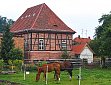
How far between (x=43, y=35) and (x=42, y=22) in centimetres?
237

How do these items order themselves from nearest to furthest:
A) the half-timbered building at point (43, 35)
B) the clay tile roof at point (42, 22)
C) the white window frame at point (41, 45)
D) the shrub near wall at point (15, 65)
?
the shrub near wall at point (15, 65) → the half-timbered building at point (43, 35) → the white window frame at point (41, 45) → the clay tile roof at point (42, 22)

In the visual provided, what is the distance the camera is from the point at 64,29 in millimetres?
61406

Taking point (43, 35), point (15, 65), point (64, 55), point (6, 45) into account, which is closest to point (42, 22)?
point (43, 35)

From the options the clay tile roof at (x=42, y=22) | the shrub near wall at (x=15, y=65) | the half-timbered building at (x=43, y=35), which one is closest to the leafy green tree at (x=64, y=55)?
the half-timbered building at (x=43, y=35)

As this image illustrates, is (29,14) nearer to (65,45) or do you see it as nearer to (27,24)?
(27,24)

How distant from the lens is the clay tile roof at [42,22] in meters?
59.7

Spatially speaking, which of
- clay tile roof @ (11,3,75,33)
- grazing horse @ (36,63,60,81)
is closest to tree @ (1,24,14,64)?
clay tile roof @ (11,3,75,33)

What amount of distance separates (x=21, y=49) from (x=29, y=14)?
11.2 meters

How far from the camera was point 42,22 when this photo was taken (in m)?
60.6

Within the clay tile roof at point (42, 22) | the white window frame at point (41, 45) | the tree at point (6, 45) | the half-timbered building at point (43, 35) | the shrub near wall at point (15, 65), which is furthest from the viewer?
the clay tile roof at point (42, 22)

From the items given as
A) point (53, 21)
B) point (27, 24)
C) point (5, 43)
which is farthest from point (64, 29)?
point (5, 43)

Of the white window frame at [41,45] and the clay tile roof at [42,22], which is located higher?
the clay tile roof at [42,22]

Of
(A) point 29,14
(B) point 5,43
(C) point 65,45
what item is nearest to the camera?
(B) point 5,43

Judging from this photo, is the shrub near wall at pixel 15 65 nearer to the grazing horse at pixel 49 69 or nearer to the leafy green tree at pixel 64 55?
the leafy green tree at pixel 64 55
